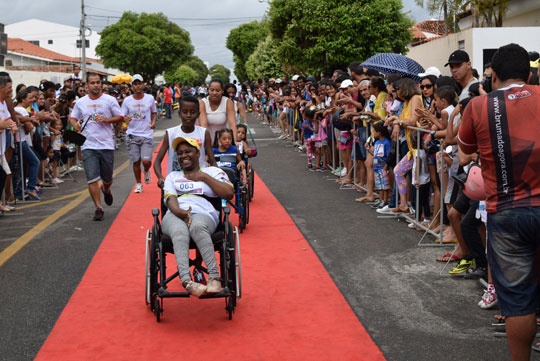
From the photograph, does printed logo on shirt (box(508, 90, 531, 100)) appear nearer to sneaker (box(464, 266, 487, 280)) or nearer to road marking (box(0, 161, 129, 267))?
sneaker (box(464, 266, 487, 280))

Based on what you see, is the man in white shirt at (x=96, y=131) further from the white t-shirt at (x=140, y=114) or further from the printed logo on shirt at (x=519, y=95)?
the printed logo on shirt at (x=519, y=95)

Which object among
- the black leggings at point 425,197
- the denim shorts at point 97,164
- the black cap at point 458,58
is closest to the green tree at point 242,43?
the denim shorts at point 97,164

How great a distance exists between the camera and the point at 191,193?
6305mm

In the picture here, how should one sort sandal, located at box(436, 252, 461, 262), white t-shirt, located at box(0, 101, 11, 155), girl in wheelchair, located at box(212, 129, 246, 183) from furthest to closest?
1. white t-shirt, located at box(0, 101, 11, 155)
2. girl in wheelchair, located at box(212, 129, 246, 183)
3. sandal, located at box(436, 252, 461, 262)

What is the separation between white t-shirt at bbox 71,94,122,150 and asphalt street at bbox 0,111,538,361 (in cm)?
112

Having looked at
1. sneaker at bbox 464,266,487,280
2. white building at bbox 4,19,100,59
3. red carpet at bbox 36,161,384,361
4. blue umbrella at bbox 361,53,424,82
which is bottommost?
red carpet at bbox 36,161,384,361

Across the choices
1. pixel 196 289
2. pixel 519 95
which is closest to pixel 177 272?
pixel 196 289

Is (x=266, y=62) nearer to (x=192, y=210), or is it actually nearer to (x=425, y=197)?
(x=425, y=197)

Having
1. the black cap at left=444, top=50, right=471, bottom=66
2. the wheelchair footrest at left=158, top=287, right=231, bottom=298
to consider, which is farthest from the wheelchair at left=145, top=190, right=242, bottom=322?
the black cap at left=444, top=50, right=471, bottom=66

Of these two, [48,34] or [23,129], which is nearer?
[23,129]

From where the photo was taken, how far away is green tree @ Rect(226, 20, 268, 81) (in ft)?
305

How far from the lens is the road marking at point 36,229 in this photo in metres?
8.55

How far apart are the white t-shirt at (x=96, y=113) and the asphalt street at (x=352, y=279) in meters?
1.12

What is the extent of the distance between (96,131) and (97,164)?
48 centimetres
